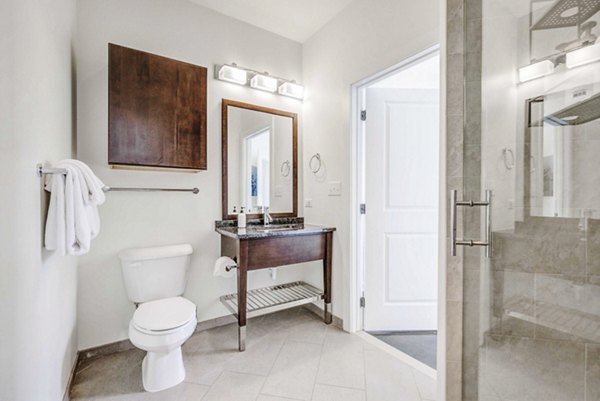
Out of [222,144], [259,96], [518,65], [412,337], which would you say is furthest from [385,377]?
[259,96]

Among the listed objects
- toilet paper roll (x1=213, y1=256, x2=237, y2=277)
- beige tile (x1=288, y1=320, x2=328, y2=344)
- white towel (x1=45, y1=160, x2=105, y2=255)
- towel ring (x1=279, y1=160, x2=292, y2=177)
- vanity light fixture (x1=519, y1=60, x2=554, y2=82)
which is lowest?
beige tile (x1=288, y1=320, x2=328, y2=344)

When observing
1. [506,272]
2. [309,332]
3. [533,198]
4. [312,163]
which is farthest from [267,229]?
[533,198]

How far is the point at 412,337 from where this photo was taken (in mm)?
2217

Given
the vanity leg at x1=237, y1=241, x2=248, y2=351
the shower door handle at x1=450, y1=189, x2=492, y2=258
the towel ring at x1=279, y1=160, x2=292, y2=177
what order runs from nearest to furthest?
the shower door handle at x1=450, y1=189, x2=492, y2=258
the vanity leg at x1=237, y1=241, x2=248, y2=351
the towel ring at x1=279, y1=160, x2=292, y2=177

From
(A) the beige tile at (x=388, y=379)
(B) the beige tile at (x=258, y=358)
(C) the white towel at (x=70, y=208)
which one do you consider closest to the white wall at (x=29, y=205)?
(C) the white towel at (x=70, y=208)

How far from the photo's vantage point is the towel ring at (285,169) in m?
2.72

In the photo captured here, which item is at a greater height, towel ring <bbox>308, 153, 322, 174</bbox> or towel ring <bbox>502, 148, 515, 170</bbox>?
towel ring <bbox>308, 153, 322, 174</bbox>

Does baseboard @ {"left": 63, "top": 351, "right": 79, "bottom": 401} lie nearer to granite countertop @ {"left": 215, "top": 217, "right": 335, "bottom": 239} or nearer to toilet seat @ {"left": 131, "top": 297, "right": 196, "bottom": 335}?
toilet seat @ {"left": 131, "top": 297, "right": 196, "bottom": 335}

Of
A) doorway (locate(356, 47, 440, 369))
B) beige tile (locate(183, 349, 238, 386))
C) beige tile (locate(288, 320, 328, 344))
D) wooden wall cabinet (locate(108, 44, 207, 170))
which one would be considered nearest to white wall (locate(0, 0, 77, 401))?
wooden wall cabinet (locate(108, 44, 207, 170))

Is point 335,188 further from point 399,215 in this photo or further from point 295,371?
point 295,371

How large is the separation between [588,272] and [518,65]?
85 cm

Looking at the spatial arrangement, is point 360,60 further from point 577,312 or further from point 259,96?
point 577,312

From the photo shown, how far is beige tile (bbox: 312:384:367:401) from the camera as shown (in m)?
1.54

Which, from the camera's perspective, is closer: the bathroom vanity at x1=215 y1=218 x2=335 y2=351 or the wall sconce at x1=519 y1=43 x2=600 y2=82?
the wall sconce at x1=519 y1=43 x2=600 y2=82
